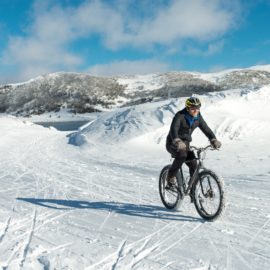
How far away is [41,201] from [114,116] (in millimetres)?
18523

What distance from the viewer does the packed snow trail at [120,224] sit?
5914 millimetres

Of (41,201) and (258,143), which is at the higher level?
(258,143)

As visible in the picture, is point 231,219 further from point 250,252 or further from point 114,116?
point 114,116

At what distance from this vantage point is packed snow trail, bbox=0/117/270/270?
591 centimetres

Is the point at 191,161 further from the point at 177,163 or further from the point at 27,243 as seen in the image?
the point at 27,243

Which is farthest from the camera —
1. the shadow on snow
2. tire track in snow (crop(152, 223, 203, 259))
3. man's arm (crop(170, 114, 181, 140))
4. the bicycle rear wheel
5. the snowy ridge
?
the snowy ridge

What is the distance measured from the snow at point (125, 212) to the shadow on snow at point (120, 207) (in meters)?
0.02

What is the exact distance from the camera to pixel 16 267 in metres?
5.63

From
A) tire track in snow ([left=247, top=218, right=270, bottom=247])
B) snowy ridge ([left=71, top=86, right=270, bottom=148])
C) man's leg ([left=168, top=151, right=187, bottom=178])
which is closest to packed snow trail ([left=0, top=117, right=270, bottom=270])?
tire track in snow ([left=247, top=218, right=270, bottom=247])

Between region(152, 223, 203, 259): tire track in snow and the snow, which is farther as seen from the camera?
region(152, 223, 203, 259): tire track in snow

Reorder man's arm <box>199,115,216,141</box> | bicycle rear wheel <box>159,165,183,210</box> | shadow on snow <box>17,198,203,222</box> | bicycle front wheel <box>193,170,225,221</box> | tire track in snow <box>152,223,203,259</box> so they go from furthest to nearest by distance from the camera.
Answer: bicycle rear wheel <box>159,165,183,210</box> < shadow on snow <box>17,198,203,222</box> < man's arm <box>199,115,216,141</box> < bicycle front wheel <box>193,170,225,221</box> < tire track in snow <box>152,223,203,259</box>

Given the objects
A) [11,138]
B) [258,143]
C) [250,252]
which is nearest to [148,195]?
[250,252]

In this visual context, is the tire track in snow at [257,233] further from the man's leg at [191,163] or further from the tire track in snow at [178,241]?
the man's leg at [191,163]

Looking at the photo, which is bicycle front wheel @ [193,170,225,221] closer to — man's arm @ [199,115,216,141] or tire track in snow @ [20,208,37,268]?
man's arm @ [199,115,216,141]
